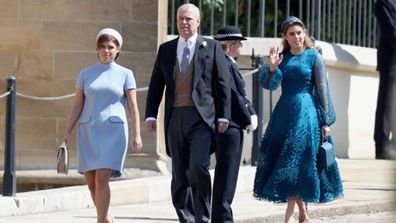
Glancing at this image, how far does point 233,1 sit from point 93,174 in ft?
25.7

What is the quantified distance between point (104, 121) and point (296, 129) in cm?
171

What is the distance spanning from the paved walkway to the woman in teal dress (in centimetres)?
55

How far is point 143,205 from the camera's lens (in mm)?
10750

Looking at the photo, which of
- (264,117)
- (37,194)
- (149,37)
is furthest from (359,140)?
(37,194)

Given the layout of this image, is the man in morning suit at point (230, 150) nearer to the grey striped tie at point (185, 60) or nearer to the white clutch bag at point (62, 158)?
the grey striped tie at point (185, 60)

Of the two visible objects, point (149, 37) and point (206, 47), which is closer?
point (206, 47)

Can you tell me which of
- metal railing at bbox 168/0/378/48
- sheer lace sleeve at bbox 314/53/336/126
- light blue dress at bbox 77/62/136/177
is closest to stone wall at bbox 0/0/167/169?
metal railing at bbox 168/0/378/48

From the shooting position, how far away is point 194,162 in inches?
318

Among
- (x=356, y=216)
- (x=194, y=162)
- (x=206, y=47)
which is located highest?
(x=206, y=47)

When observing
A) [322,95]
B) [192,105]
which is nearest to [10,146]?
[192,105]

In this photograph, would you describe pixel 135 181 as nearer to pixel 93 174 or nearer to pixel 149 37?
pixel 149 37

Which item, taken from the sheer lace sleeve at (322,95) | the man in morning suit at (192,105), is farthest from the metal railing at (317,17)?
the man in morning suit at (192,105)

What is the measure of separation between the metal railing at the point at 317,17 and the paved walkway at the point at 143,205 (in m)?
3.63

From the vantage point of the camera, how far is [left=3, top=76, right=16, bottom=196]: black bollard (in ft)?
31.6
